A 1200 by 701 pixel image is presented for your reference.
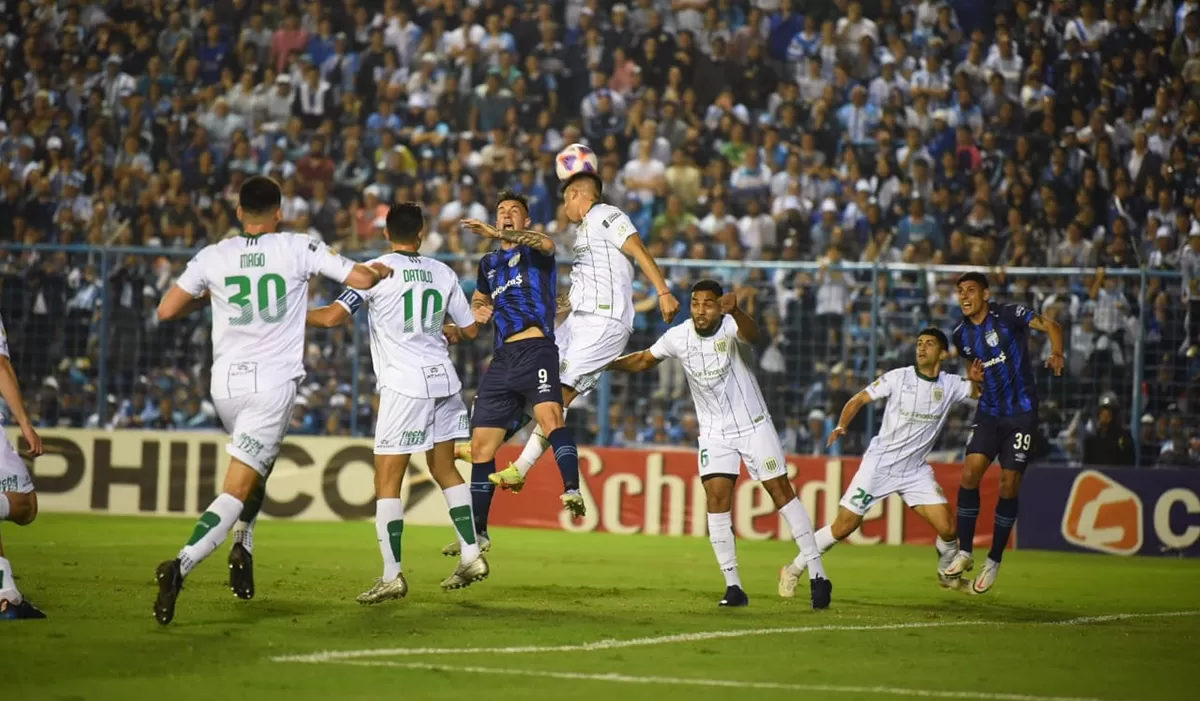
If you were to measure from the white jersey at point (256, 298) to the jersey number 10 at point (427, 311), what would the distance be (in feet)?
4.76

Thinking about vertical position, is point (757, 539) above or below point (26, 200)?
below

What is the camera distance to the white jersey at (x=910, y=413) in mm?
12711

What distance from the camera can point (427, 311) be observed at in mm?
10578

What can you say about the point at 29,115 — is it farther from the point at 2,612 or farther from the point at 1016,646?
the point at 1016,646

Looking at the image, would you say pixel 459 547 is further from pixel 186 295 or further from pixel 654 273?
pixel 186 295

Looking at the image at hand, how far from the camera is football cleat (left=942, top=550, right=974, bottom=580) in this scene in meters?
12.6

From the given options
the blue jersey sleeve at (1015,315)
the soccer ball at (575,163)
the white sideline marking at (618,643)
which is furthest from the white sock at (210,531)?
the blue jersey sleeve at (1015,315)

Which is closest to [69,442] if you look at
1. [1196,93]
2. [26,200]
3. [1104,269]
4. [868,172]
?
[26,200]

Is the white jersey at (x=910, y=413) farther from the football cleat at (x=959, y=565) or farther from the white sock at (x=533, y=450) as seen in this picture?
the white sock at (x=533, y=450)

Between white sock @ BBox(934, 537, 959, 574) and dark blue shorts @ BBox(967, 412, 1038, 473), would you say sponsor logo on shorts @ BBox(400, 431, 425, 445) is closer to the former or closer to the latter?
white sock @ BBox(934, 537, 959, 574)

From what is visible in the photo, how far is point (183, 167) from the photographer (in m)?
23.7

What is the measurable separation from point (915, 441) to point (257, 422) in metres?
5.85

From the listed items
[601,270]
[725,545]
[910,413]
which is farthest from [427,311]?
[910,413]

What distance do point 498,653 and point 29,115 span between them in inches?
750
